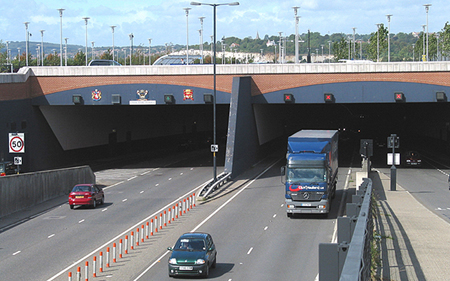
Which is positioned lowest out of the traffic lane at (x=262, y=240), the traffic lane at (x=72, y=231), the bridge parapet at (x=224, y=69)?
the traffic lane at (x=72, y=231)

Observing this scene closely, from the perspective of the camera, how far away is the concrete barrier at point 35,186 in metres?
31.6

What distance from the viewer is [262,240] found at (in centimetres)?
2531

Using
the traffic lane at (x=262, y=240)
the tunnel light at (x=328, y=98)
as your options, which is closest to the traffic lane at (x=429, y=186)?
the traffic lane at (x=262, y=240)

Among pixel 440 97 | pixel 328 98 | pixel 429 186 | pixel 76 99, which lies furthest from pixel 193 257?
pixel 76 99

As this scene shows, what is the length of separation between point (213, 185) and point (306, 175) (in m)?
11.2

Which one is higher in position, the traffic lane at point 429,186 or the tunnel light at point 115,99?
the tunnel light at point 115,99

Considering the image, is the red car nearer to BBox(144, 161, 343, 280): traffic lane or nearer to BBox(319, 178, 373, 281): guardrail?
BBox(144, 161, 343, 280): traffic lane

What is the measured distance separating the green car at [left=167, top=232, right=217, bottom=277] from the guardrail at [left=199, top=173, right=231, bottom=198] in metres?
16.7

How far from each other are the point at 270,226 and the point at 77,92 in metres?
29.0

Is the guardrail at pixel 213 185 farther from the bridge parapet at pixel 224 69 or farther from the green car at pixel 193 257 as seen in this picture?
the green car at pixel 193 257

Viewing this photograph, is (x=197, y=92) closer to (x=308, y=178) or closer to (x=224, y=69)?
(x=224, y=69)

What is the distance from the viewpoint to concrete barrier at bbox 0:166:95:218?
31562mm

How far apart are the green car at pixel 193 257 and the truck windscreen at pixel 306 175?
9.61m

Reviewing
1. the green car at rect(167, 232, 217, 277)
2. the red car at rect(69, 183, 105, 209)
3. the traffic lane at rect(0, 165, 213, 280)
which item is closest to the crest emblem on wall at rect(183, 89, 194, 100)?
the traffic lane at rect(0, 165, 213, 280)
